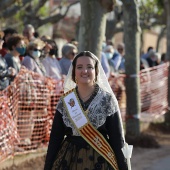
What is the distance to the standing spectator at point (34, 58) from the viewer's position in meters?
8.80

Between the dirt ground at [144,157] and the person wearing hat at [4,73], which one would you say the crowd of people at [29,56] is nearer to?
the person wearing hat at [4,73]

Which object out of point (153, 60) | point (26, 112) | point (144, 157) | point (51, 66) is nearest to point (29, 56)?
point (51, 66)

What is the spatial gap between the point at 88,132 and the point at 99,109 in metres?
0.21

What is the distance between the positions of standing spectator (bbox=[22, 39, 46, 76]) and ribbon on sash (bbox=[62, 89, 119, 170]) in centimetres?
403

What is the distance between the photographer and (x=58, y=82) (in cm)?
904

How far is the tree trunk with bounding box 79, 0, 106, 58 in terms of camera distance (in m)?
8.61

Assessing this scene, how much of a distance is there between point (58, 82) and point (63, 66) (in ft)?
3.07

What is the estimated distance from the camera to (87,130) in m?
4.79

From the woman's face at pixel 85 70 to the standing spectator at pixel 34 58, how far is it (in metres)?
4.04

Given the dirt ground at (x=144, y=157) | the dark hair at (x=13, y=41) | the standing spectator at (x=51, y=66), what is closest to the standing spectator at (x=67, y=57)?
the standing spectator at (x=51, y=66)

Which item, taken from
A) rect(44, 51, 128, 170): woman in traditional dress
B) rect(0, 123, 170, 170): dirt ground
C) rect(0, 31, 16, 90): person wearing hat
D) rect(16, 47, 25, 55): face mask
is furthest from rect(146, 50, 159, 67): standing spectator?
rect(44, 51, 128, 170): woman in traditional dress

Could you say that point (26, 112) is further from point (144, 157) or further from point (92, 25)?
point (144, 157)

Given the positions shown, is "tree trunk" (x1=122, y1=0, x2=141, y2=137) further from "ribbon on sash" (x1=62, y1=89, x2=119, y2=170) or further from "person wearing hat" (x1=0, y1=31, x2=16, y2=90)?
"ribbon on sash" (x1=62, y1=89, x2=119, y2=170)

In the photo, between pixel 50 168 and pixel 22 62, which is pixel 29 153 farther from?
pixel 50 168
